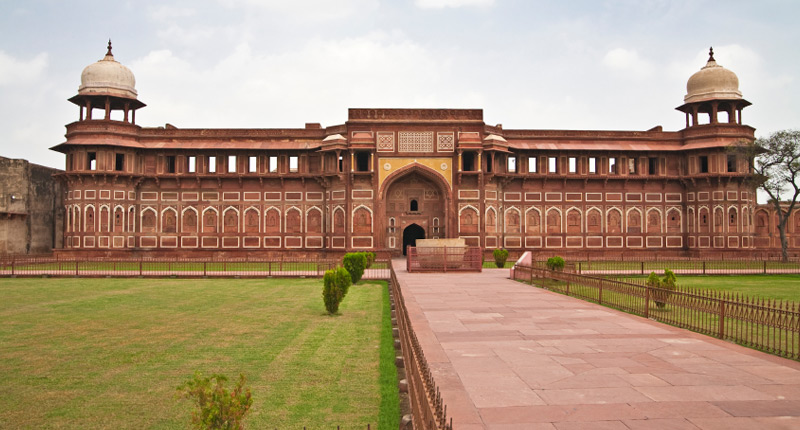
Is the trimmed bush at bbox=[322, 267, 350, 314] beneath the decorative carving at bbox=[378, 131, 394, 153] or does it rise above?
beneath

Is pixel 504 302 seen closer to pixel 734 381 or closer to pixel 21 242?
pixel 734 381

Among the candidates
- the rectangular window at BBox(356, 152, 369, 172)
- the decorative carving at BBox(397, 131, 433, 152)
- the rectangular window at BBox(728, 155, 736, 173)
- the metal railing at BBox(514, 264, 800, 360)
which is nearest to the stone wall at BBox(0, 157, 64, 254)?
the rectangular window at BBox(356, 152, 369, 172)

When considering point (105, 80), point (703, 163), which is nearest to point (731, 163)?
point (703, 163)

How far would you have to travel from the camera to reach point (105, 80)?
1139 inches

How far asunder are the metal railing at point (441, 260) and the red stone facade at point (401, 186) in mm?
8413

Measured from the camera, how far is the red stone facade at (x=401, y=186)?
1109 inches

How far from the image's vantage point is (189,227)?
2981 centimetres

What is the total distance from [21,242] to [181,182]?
9.07 m

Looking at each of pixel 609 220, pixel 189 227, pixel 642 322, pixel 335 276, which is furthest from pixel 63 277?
pixel 609 220

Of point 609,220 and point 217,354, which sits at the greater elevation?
point 609,220

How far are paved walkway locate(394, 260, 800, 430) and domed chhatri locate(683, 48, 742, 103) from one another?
26583 millimetres

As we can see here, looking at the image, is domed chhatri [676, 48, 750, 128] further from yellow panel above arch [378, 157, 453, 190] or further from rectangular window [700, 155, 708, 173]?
yellow panel above arch [378, 157, 453, 190]

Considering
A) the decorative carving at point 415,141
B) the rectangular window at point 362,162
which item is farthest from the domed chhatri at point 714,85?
the rectangular window at point 362,162

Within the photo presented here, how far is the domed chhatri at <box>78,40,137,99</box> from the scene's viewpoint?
2886cm
